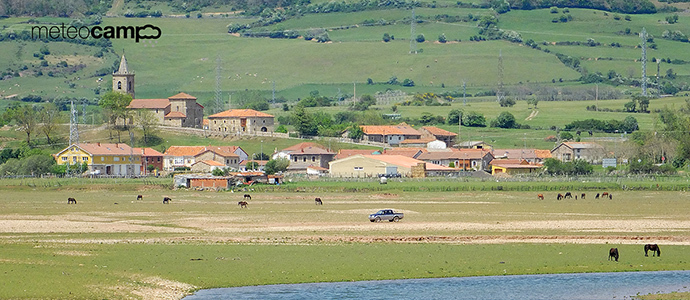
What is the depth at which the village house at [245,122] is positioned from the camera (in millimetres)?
141000

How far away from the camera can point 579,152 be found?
126875 millimetres

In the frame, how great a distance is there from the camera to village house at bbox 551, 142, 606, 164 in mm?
126125

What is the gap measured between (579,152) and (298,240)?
295 ft

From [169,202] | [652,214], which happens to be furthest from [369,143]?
[652,214]

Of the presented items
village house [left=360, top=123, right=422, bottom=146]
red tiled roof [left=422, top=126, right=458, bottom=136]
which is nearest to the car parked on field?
village house [left=360, top=123, right=422, bottom=146]

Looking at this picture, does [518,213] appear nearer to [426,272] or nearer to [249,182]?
[426,272]

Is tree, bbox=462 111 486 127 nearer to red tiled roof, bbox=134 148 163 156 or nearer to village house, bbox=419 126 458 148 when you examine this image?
village house, bbox=419 126 458 148

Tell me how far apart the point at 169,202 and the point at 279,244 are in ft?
97.3

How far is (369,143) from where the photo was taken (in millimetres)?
135125

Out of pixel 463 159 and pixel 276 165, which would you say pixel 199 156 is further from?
pixel 463 159

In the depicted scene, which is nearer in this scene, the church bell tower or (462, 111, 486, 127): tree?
A: the church bell tower

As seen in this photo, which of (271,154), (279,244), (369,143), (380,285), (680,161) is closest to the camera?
(380,285)

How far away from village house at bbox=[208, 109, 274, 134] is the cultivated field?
67.9 m

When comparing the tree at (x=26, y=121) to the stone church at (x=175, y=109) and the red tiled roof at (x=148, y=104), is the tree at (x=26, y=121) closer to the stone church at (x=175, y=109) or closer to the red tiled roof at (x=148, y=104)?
the stone church at (x=175, y=109)
